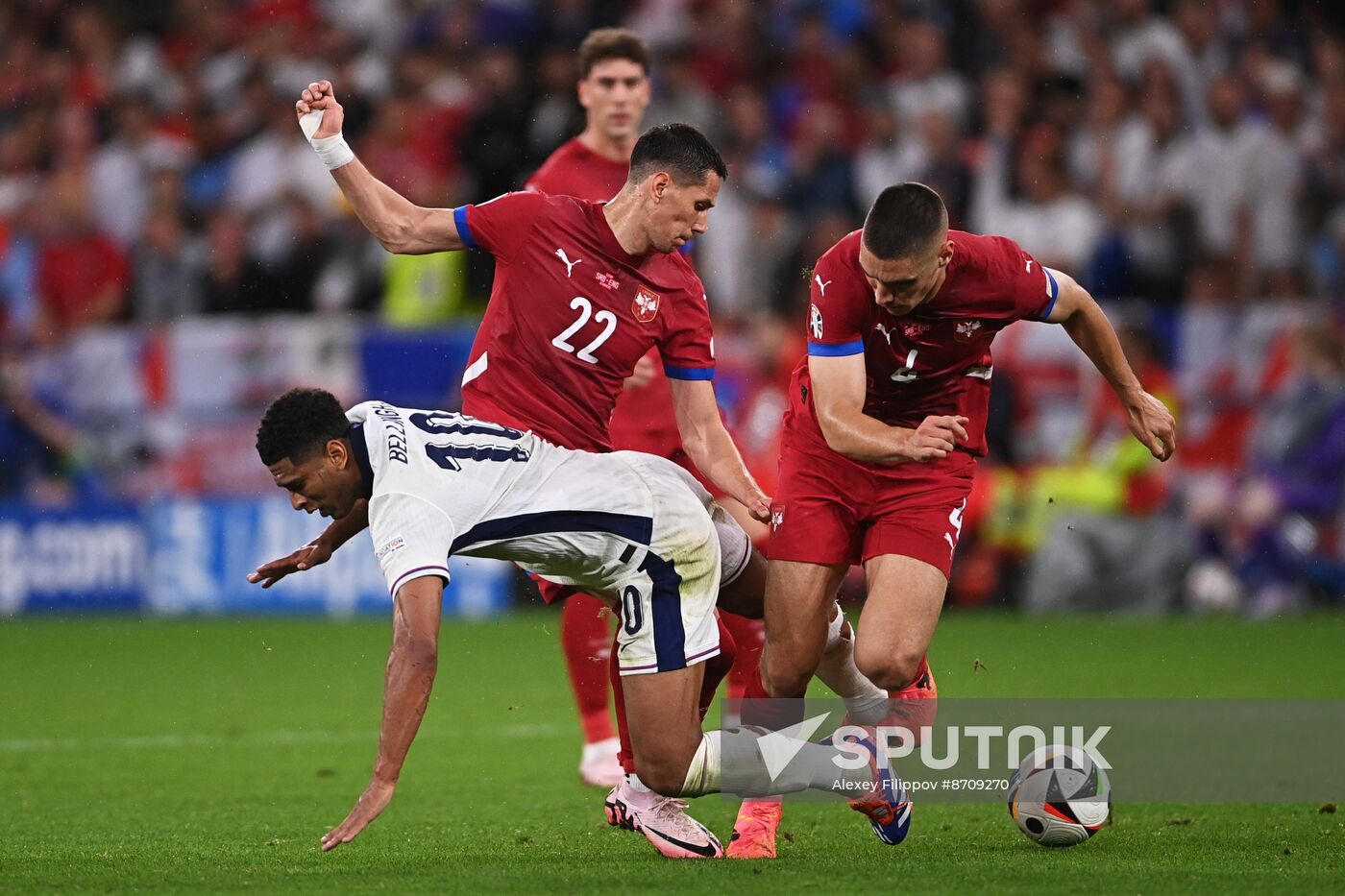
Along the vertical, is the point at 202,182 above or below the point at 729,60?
below

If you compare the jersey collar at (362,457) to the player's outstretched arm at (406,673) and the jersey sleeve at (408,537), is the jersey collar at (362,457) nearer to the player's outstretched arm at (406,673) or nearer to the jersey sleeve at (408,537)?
the jersey sleeve at (408,537)

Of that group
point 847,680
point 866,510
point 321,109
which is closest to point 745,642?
point 847,680

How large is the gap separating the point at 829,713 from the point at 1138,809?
4.40 feet

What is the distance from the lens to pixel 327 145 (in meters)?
6.57

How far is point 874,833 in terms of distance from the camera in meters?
6.66

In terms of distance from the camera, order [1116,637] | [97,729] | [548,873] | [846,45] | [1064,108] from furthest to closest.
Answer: [846,45], [1064,108], [1116,637], [97,729], [548,873]

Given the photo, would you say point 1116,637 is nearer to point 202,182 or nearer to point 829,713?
point 829,713

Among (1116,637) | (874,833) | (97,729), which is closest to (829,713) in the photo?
(874,833)

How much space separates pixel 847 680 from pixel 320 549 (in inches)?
79.4

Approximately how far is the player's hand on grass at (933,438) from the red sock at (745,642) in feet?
4.04

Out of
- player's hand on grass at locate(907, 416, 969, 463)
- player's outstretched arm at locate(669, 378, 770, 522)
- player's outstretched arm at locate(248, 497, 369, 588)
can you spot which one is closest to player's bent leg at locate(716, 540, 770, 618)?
player's outstretched arm at locate(669, 378, 770, 522)

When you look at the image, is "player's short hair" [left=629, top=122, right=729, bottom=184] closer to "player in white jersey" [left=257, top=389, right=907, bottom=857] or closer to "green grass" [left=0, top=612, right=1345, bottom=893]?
"player in white jersey" [left=257, top=389, right=907, bottom=857]

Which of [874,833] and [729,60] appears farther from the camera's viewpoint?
[729,60]

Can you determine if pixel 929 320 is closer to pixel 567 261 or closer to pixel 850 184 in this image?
pixel 567 261
